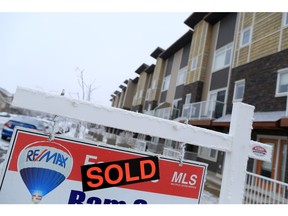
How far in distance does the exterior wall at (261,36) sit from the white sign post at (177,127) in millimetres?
10747

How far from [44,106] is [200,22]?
1965cm

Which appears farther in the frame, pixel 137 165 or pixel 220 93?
pixel 220 93

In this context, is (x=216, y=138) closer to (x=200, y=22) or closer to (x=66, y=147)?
(x=66, y=147)

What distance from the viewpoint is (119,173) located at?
3.67 feet

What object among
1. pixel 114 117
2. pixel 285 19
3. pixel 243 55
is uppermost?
pixel 285 19

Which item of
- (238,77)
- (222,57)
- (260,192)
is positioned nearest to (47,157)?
(260,192)

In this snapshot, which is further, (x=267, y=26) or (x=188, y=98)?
(x=188, y=98)

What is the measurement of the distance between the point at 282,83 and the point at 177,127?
10.6m

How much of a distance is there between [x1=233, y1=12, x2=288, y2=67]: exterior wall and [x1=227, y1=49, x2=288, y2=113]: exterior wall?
0.36 meters

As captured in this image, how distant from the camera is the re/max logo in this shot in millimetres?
1035

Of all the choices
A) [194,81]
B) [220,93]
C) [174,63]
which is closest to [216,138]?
[220,93]

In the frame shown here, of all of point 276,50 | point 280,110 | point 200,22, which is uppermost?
point 200,22

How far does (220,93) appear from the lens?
14836mm

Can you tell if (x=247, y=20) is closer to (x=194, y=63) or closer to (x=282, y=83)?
(x=282, y=83)
